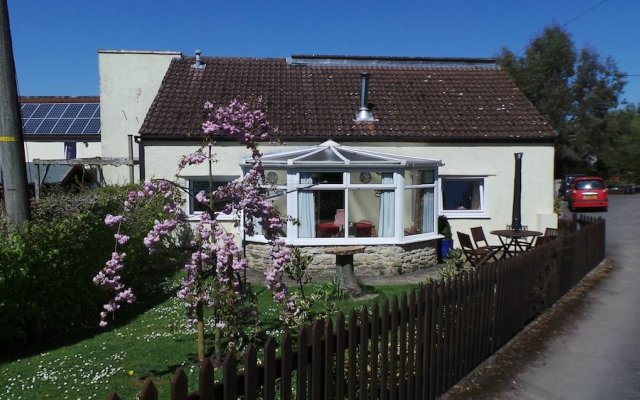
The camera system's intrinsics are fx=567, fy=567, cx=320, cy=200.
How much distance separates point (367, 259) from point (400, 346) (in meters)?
8.20

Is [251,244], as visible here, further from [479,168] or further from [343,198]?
[479,168]

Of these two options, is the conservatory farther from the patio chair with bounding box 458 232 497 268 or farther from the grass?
the grass

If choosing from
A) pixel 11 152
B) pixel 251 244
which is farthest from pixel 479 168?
pixel 11 152

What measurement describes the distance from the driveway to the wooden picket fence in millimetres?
203

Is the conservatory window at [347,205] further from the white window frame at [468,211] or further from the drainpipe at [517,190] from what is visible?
the white window frame at [468,211]

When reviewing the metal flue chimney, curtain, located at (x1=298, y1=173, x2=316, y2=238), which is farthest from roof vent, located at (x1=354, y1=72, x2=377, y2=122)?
curtain, located at (x1=298, y1=173, x2=316, y2=238)

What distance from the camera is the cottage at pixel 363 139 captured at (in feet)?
42.1

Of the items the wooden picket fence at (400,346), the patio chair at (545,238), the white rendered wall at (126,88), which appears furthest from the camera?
the white rendered wall at (126,88)

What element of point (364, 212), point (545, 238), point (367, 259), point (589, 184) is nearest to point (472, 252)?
point (545, 238)

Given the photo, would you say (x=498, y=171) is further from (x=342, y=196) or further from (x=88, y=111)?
(x=88, y=111)

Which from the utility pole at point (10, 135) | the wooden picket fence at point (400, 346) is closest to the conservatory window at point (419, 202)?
the wooden picket fence at point (400, 346)

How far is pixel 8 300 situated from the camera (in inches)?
259

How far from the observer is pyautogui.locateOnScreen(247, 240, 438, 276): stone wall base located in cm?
1255

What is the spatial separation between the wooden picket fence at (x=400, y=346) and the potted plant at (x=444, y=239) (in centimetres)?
580
